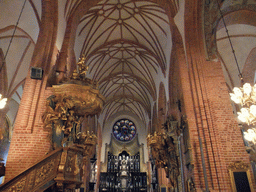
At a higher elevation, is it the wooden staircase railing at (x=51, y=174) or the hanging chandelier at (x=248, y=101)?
the hanging chandelier at (x=248, y=101)

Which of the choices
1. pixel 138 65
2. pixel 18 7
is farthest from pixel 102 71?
pixel 18 7

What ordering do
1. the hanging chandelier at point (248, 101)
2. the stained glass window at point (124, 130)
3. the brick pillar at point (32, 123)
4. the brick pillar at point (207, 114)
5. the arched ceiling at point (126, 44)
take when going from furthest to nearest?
1. the stained glass window at point (124, 130)
2. the arched ceiling at point (126, 44)
3. the brick pillar at point (207, 114)
4. the brick pillar at point (32, 123)
5. the hanging chandelier at point (248, 101)

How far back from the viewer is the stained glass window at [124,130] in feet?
77.5

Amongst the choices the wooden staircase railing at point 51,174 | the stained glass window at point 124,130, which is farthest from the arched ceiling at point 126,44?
the wooden staircase railing at point 51,174

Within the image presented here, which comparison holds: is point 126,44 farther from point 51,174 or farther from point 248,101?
point 51,174

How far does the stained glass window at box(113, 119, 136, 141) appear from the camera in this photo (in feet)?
77.5

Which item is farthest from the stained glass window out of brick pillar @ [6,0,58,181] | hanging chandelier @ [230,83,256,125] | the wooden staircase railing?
hanging chandelier @ [230,83,256,125]

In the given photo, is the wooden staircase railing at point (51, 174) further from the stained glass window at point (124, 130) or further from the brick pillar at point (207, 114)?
the stained glass window at point (124, 130)

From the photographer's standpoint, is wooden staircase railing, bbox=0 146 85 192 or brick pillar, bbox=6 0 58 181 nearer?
wooden staircase railing, bbox=0 146 85 192

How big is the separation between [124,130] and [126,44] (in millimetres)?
12217

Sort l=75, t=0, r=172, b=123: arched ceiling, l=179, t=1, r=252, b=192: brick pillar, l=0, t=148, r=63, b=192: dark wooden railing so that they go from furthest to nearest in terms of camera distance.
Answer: l=75, t=0, r=172, b=123: arched ceiling → l=179, t=1, r=252, b=192: brick pillar → l=0, t=148, r=63, b=192: dark wooden railing

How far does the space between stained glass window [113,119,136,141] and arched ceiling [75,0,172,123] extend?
17.2 ft

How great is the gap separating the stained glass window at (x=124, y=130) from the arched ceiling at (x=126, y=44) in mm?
5243

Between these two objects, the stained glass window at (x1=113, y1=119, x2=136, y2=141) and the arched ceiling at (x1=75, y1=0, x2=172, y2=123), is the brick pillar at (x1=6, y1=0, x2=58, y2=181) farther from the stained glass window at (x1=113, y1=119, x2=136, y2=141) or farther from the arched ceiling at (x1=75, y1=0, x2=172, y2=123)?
the stained glass window at (x1=113, y1=119, x2=136, y2=141)
